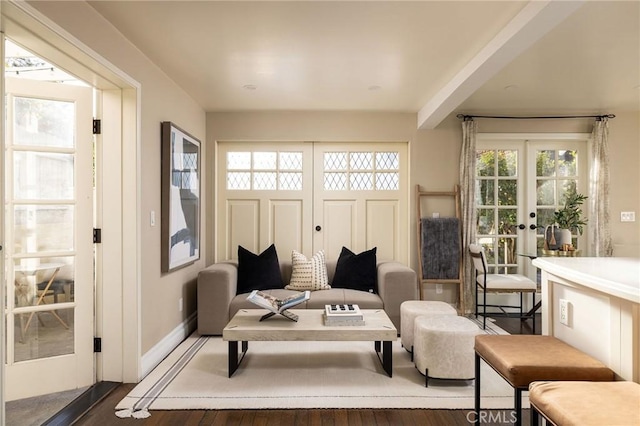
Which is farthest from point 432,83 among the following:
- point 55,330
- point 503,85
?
point 55,330

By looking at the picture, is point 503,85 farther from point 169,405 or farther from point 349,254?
point 169,405

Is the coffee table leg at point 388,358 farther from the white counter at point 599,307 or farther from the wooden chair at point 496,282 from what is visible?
the wooden chair at point 496,282

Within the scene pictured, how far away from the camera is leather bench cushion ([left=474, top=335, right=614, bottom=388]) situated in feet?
4.83

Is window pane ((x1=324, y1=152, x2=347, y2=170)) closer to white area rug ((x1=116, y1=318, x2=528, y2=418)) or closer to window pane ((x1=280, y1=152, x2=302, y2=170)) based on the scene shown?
window pane ((x1=280, y1=152, x2=302, y2=170))

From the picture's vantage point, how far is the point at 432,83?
347 cm

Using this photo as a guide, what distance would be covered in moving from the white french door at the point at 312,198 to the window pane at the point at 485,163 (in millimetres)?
921

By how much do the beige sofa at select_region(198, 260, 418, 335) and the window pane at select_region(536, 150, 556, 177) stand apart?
7.66ft

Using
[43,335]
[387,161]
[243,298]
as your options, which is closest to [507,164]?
[387,161]

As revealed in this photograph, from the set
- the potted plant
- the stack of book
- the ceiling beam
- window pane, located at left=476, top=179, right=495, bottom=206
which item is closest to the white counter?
the stack of book

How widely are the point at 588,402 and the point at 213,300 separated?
10.4 feet

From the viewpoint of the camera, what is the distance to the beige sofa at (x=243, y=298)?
3.67 m

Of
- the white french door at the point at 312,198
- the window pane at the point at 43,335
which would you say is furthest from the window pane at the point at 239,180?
the window pane at the point at 43,335

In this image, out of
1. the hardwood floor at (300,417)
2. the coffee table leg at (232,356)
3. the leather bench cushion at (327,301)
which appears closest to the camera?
the hardwood floor at (300,417)

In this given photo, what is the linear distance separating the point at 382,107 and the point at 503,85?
1275mm
